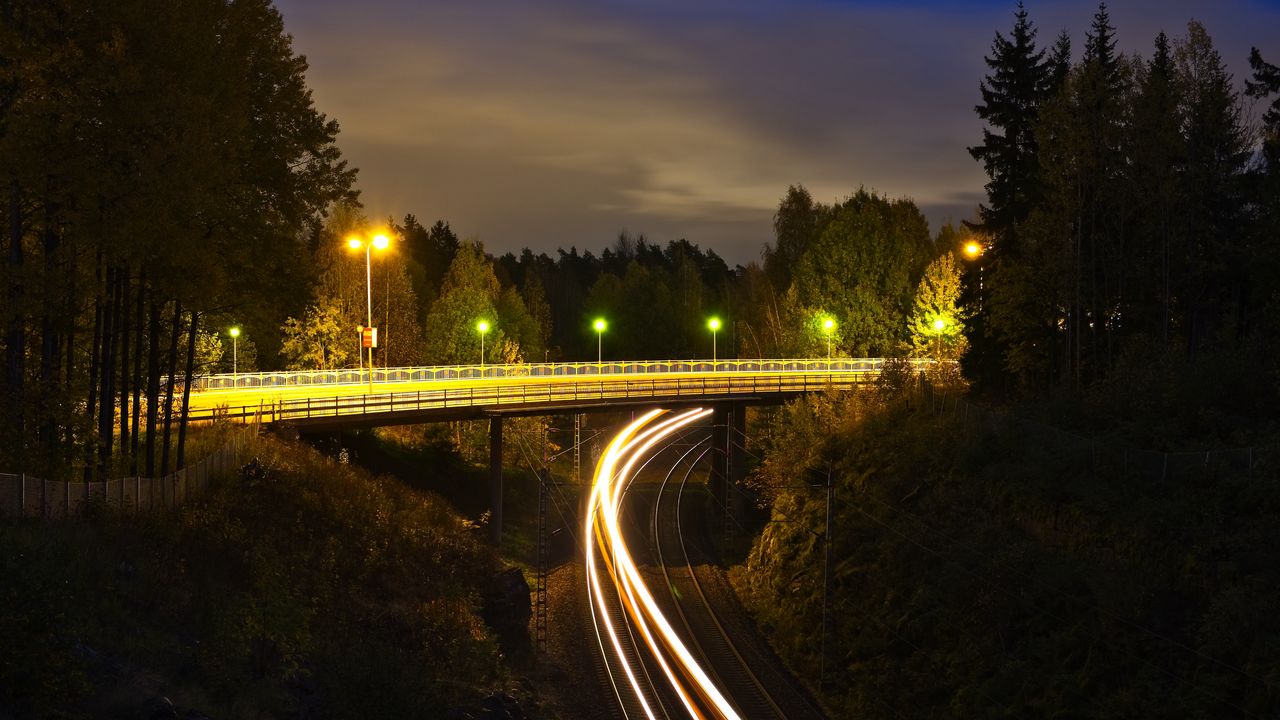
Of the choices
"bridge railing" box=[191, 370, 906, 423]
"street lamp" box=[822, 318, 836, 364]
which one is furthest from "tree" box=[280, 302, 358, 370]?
"street lamp" box=[822, 318, 836, 364]

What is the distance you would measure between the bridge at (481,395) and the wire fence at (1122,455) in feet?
47.8

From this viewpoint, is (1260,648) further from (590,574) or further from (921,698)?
(590,574)

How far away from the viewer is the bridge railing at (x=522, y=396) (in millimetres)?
41000

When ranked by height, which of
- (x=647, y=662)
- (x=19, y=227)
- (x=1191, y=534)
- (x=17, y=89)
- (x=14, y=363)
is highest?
(x=17, y=89)

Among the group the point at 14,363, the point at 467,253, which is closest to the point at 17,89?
the point at 14,363

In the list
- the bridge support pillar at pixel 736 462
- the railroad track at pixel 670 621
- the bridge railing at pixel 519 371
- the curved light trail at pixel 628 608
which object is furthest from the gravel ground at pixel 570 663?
the bridge railing at pixel 519 371

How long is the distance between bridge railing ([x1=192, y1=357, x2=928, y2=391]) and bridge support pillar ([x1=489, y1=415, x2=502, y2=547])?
6668 mm

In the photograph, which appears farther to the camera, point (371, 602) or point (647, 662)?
point (647, 662)

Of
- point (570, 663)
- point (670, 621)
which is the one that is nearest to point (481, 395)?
point (670, 621)

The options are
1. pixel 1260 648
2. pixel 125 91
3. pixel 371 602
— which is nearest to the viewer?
pixel 1260 648

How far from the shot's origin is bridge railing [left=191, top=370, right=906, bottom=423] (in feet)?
135

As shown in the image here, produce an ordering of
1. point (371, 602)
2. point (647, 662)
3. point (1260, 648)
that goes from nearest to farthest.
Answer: point (1260, 648) → point (371, 602) → point (647, 662)

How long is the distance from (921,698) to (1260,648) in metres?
9.85

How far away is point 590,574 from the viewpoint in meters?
46.3
